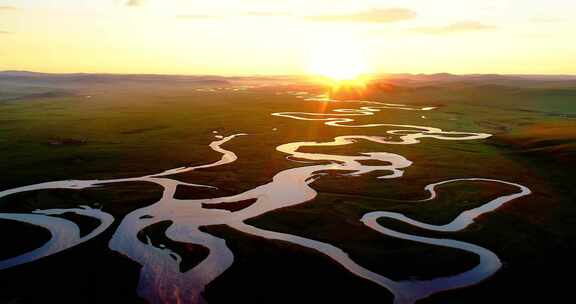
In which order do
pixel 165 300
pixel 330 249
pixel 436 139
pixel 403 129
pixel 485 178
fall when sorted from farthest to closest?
pixel 403 129
pixel 436 139
pixel 485 178
pixel 330 249
pixel 165 300

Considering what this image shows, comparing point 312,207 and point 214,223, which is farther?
point 312,207

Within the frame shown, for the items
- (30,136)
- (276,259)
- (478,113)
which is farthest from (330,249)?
(478,113)

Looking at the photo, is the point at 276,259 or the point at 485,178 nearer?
the point at 276,259

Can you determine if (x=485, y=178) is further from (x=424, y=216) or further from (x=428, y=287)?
(x=428, y=287)

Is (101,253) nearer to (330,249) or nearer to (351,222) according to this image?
(330,249)

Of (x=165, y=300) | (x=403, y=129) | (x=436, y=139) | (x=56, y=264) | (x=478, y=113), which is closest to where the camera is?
(x=165, y=300)
